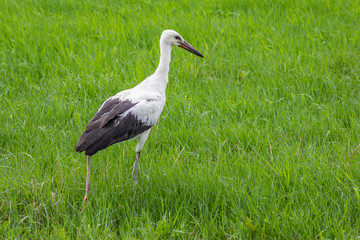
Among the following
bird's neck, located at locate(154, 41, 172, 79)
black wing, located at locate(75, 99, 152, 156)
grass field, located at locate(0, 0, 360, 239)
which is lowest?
grass field, located at locate(0, 0, 360, 239)

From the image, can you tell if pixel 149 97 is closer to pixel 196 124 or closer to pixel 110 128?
pixel 110 128

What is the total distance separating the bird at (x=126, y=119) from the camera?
3699 mm

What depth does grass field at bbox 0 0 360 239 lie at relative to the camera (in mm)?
3416

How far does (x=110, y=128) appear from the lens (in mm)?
3834

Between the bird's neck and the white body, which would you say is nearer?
the white body

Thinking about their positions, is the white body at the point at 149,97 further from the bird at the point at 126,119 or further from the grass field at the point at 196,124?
the grass field at the point at 196,124

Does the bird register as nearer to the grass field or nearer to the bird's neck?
the bird's neck

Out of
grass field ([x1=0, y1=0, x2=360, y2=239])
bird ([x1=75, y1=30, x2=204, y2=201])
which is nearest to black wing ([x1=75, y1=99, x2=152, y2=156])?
bird ([x1=75, y1=30, x2=204, y2=201])

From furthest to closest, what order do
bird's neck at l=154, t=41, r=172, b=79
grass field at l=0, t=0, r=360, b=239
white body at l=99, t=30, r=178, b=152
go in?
bird's neck at l=154, t=41, r=172, b=79 → white body at l=99, t=30, r=178, b=152 → grass field at l=0, t=0, r=360, b=239

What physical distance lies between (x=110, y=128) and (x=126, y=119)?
0.18 metres

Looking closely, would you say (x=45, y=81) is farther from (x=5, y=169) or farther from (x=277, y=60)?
(x=277, y=60)

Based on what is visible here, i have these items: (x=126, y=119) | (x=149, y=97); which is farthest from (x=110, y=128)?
(x=149, y=97)

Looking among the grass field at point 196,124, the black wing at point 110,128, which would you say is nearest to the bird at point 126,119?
the black wing at point 110,128

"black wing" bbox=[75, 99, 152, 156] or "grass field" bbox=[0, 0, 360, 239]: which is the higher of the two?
"black wing" bbox=[75, 99, 152, 156]
